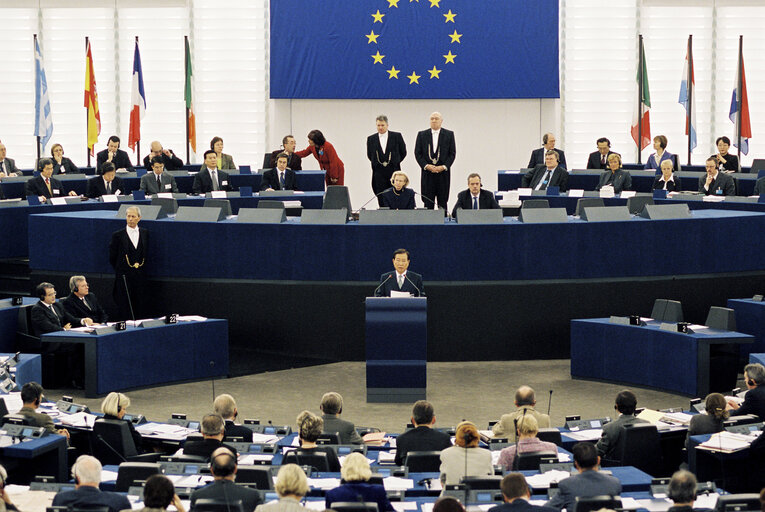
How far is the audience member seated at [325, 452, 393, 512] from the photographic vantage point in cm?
715

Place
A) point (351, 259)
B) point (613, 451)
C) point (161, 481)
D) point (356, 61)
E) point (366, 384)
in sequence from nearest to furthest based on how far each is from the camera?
point (161, 481), point (613, 451), point (366, 384), point (351, 259), point (356, 61)

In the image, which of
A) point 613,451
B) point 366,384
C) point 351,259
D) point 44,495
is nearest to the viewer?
point 44,495

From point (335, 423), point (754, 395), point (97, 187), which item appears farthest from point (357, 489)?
point (97, 187)

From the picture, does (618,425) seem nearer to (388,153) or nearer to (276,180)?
(388,153)

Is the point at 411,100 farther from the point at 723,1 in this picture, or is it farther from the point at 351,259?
the point at 351,259

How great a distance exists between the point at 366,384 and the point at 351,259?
1.89 meters

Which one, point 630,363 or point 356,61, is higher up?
point 356,61

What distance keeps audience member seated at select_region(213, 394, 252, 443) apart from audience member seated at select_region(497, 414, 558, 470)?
6.54ft

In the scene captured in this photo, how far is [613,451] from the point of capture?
937 cm

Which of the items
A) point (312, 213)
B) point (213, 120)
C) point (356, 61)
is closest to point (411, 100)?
point (356, 61)

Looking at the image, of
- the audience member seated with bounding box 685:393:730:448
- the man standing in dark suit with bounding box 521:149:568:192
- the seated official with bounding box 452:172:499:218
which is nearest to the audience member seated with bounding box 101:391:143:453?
the audience member seated with bounding box 685:393:730:448

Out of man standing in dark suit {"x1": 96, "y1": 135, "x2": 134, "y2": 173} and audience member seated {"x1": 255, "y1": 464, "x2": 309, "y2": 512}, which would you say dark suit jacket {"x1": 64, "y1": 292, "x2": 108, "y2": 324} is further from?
man standing in dark suit {"x1": 96, "y1": 135, "x2": 134, "y2": 173}

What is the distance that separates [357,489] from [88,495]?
1.57m

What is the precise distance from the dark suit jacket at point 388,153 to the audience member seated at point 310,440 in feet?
34.4
